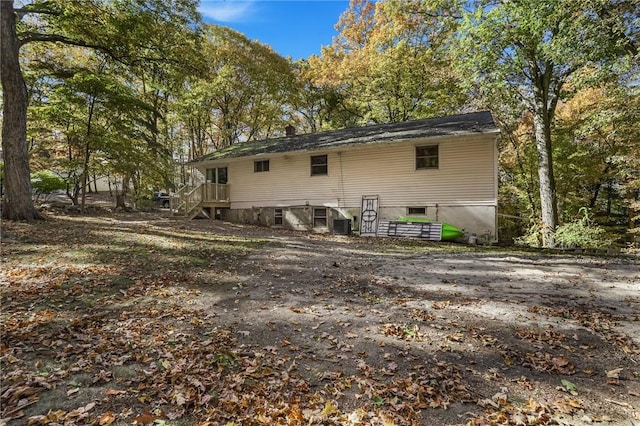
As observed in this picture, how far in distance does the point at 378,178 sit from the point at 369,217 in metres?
1.85

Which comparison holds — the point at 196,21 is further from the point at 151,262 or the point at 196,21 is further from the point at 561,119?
the point at 561,119

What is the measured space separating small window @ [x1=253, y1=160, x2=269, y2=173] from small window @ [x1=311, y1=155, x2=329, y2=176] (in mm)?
2976

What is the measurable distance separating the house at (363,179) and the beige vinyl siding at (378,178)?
4cm

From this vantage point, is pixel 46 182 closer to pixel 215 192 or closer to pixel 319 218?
pixel 215 192

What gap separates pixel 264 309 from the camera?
4988 mm

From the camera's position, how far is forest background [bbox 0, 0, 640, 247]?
1015 centimetres

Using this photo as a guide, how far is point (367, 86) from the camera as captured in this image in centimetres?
2217

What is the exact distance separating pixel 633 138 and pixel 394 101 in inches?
487

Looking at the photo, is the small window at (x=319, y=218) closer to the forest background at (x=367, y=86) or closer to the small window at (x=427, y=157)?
the small window at (x=427, y=157)

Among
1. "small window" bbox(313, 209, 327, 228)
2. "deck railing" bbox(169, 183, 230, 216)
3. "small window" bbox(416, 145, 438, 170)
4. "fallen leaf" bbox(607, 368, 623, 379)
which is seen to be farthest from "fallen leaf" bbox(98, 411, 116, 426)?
"deck railing" bbox(169, 183, 230, 216)

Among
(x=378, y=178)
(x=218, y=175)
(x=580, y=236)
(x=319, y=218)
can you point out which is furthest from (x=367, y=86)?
(x=580, y=236)

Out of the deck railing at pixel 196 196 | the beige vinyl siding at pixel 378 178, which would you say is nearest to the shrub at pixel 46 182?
the deck railing at pixel 196 196

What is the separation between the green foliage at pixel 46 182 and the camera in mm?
15789

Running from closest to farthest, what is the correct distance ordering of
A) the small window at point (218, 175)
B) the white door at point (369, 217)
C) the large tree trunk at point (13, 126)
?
1. the large tree trunk at point (13, 126)
2. the white door at point (369, 217)
3. the small window at point (218, 175)
